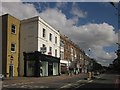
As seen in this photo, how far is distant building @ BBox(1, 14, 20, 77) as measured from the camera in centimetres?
4603

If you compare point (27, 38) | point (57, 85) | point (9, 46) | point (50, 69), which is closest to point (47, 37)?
point (27, 38)

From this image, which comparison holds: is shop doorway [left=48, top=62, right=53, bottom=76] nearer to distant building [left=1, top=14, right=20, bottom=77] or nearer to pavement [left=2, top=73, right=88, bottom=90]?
distant building [left=1, top=14, right=20, bottom=77]

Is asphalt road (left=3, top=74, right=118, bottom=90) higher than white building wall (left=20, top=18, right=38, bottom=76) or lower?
lower

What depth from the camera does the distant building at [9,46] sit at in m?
46.0

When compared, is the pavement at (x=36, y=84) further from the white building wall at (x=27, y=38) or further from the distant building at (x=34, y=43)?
the white building wall at (x=27, y=38)

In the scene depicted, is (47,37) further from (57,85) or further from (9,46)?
(57,85)

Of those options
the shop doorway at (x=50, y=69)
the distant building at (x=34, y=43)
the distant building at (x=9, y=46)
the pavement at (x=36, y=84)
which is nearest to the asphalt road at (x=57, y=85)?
the pavement at (x=36, y=84)

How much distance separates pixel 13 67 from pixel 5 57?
3081 mm

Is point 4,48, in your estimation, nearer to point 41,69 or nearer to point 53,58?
point 41,69

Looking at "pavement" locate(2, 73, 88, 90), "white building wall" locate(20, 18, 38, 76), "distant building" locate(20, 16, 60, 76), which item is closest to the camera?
"pavement" locate(2, 73, 88, 90)

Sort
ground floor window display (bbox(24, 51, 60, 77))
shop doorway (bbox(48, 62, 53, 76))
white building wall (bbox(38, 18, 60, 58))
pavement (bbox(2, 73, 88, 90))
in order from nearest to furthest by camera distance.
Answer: pavement (bbox(2, 73, 88, 90)) → ground floor window display (bbox(24, 51, 60, 77)) → white building wall (bbox(38, 18, 60, 58)) → shop doorway (bbox(48, 62, 53, 76))

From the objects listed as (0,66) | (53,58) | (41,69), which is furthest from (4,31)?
(53,58)

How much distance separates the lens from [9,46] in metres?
47.0

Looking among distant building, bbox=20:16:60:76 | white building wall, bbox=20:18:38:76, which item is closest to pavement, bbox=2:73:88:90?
distant building, bbox=20:16:60:76
